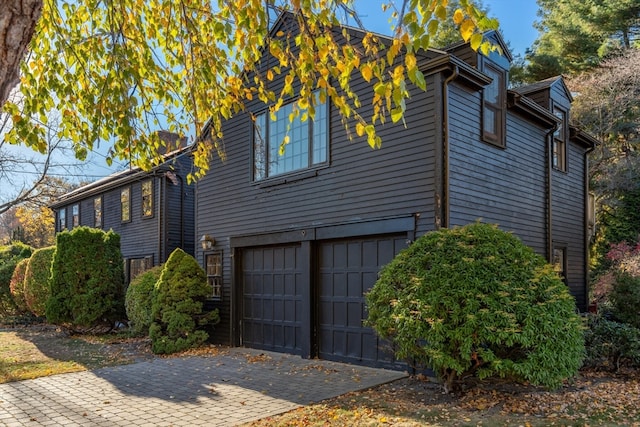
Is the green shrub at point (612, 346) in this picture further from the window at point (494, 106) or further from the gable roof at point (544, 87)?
the gable roof at point (544, 87)

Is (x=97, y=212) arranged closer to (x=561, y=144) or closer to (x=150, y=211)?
(x=150, y=211)

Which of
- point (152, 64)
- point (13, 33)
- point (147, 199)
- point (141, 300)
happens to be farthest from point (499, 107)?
point (147, 199)

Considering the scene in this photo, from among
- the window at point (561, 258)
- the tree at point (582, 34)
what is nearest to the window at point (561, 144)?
the window at point (561, 258)

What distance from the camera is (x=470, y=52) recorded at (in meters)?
9.23

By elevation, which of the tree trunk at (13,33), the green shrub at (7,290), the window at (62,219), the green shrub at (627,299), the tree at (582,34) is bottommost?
the green shrub at (7,290)

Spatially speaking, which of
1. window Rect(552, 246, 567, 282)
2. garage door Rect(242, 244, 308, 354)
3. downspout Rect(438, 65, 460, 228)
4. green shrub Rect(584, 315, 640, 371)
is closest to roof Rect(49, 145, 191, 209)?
garage door Rect(242, 244, 308, 354)

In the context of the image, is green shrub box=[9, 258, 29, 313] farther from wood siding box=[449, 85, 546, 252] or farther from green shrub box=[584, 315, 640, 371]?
green shrub box=[584, 315, 640, 371]

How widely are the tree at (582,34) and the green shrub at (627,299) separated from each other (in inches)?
575

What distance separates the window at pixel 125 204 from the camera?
18.9m

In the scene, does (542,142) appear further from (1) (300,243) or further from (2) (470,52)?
(1) (300,243)

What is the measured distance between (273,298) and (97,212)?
13.2 metres

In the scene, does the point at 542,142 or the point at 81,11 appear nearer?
the point at 81,11

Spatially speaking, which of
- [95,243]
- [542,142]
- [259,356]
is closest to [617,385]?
[542,142]

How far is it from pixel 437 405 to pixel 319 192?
15.8ft
